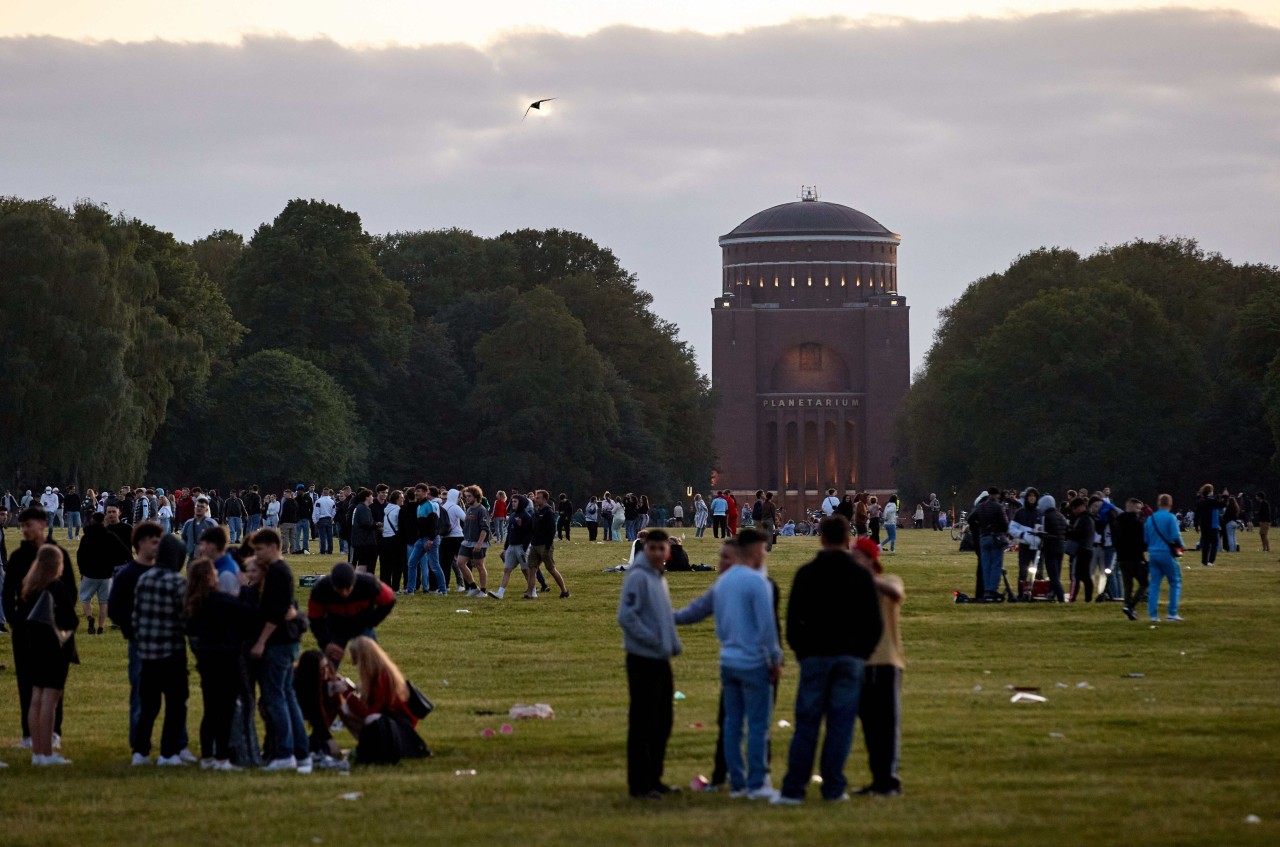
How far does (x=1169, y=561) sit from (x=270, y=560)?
517 inches

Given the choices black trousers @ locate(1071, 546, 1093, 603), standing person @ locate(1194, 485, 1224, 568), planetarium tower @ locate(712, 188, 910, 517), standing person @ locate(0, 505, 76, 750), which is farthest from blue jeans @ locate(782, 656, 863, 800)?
planetarium tower @ locate(712, 188, 910, 517)

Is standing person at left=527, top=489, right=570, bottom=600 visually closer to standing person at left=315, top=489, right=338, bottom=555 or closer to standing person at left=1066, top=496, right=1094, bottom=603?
standing person at left=1066, top=496, right=1094, bottom=603

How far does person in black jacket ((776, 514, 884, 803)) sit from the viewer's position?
11.3m

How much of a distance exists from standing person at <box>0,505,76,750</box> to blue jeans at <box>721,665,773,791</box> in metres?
4.74

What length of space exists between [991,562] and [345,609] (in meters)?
15.4

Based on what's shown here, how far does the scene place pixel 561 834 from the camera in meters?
11.0

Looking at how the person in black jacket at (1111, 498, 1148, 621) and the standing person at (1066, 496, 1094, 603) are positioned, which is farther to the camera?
the standing person at (1066, 496, 1094, 603)

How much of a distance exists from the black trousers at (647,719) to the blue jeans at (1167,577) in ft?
41.3

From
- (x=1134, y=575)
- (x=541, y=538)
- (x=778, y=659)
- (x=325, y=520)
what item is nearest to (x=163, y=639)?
(x=778, y=659)

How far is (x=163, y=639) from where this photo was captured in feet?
43.6

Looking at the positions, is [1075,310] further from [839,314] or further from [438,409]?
[839,314]

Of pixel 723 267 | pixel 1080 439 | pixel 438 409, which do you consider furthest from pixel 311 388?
pixel 723 267

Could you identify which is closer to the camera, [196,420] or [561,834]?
[561,834]

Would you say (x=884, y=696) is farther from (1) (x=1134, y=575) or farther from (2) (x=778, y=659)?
(1) (x=1134, y=575)
